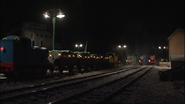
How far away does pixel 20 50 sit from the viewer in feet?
40.8

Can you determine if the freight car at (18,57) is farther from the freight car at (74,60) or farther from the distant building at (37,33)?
the distant building at (37,33)

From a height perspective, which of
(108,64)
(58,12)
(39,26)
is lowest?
(108,64)

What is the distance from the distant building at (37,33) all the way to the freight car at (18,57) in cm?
4079

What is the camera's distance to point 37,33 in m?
54.8

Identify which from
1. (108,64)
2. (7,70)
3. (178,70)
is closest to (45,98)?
(7,70)

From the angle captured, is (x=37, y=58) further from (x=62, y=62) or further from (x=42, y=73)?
(x=62, y=62)

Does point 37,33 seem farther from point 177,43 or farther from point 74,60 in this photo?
point 177,43

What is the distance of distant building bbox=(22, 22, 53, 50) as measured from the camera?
53.5m

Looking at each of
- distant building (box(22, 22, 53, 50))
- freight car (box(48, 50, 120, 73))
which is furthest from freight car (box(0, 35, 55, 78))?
distant building (box(22, 22, 53, 50))

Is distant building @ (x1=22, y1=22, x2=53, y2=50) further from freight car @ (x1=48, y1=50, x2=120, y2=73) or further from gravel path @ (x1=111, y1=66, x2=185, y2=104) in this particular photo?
gravel path @ (x1=111, y1=66, x2=185, y2=104)

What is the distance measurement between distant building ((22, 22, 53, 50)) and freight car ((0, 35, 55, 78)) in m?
40.8

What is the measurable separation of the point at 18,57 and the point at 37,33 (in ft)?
146

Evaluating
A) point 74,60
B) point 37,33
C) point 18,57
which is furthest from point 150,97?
point 37,33

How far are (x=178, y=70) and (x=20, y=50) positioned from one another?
1138 centimetres
